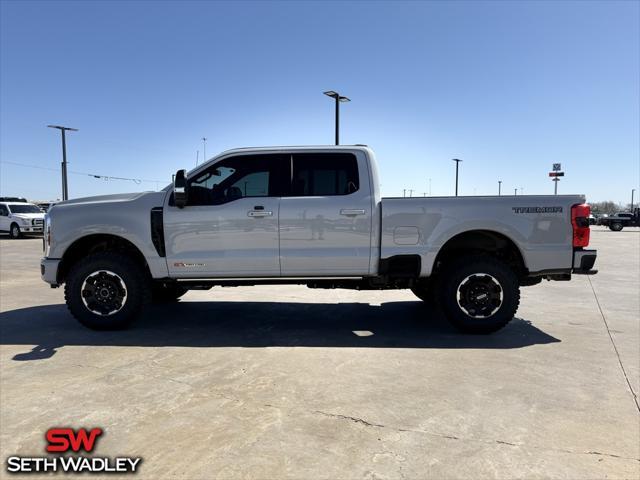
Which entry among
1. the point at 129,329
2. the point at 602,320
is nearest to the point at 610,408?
the point at 602,320

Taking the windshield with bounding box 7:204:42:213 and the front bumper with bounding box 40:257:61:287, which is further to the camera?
the windshield with bounding box 7:204:42:213

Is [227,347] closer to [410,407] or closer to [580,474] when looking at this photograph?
[410,407]

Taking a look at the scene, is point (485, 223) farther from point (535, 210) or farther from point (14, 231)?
point (14, 231)

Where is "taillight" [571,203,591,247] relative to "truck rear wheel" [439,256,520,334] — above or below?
above

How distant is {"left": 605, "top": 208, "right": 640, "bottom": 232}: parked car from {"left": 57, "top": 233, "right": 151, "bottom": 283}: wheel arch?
4177 centimetres

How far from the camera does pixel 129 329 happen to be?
549cm

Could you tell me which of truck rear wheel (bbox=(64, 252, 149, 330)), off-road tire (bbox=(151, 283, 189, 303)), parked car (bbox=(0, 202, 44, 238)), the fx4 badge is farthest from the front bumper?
parked car (bbox=(0, 202, 44, 238))

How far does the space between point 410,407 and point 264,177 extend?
317 cm

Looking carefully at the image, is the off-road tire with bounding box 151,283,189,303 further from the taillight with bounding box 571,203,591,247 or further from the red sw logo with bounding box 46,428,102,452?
the taillight with bounding box 571,203,591,247

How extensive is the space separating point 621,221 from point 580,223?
1547 inches

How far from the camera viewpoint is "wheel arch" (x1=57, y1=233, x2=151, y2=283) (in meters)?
5.48

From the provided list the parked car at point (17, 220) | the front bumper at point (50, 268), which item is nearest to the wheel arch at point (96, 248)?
the front bumper at point (50, 268)

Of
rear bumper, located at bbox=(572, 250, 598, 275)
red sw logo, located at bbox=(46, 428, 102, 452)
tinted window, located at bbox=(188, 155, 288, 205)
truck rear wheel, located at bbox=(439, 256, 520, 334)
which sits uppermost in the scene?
tinted window, located at bbox=(188, 155, 288, 205)

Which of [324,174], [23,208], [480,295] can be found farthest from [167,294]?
[23,208]
